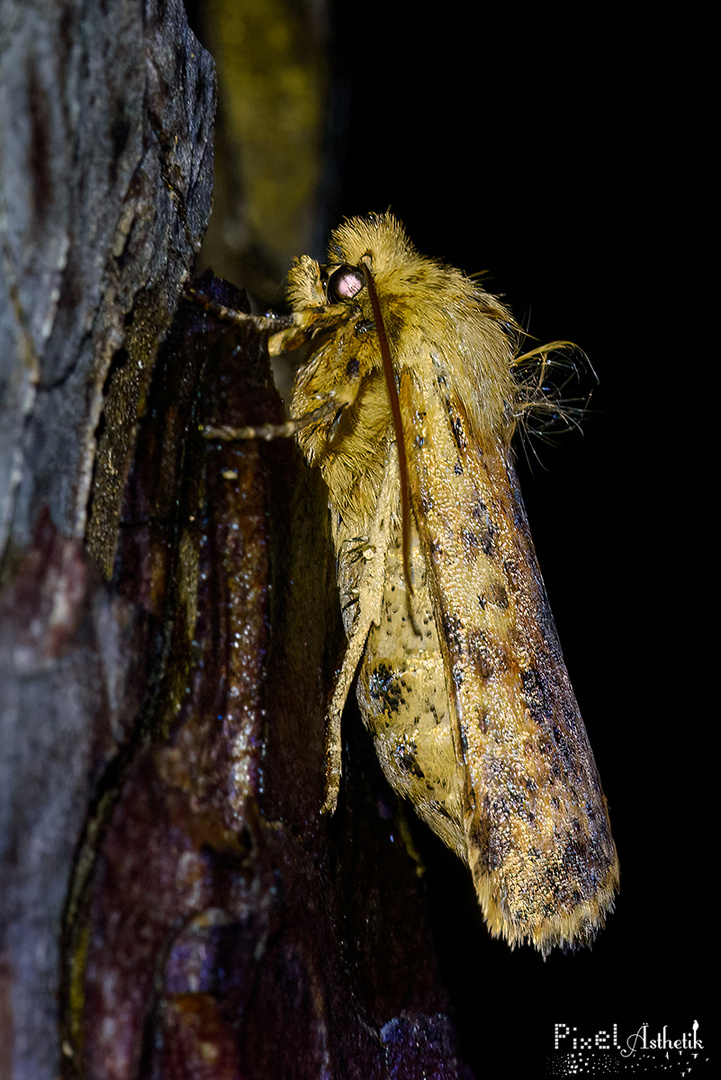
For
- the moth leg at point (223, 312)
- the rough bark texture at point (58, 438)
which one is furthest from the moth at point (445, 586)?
the rough bark texture at point (58, 438)

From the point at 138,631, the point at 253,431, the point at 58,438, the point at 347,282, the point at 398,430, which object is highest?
the point at 347,282

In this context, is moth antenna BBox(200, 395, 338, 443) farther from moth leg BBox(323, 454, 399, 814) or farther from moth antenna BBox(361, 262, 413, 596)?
moth leg BBox(323, 454, 399, 814)

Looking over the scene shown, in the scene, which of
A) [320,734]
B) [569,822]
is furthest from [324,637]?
[569,822]

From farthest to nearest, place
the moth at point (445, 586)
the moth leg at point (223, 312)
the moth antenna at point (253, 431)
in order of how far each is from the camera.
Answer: the moth at point (445, 586)
the moth leg at point (223, 312)
the moth antenna at point (253, 431)

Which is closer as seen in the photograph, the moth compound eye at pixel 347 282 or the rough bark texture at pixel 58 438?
the rough bark texture at pixel 58 438

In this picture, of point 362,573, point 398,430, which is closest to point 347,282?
point 398,430

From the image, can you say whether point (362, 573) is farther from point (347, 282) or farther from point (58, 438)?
point (58, 438)

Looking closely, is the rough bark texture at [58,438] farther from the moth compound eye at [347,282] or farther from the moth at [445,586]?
the moth compound eye at [347,282]

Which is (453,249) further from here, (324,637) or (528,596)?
(324,637)
